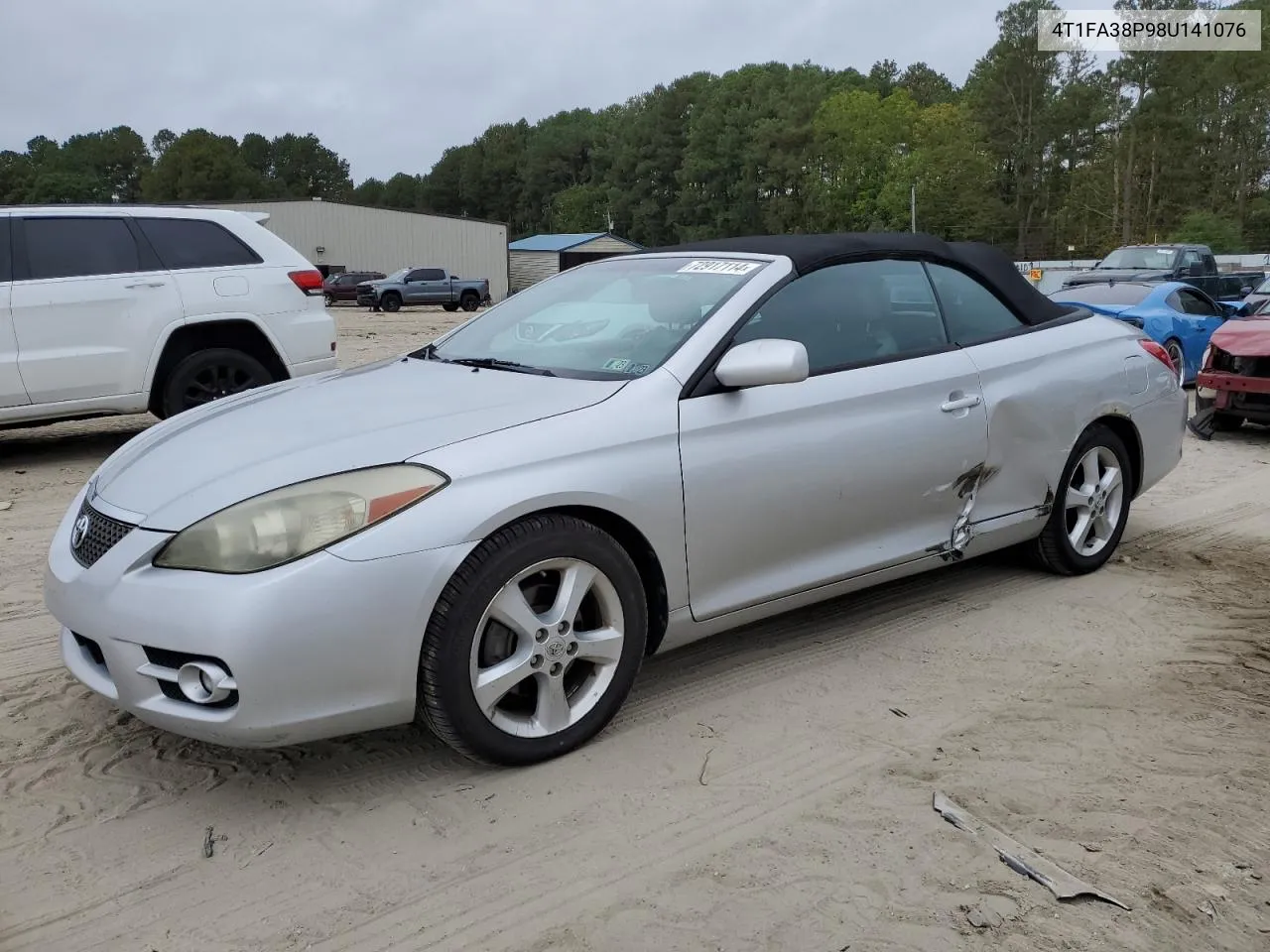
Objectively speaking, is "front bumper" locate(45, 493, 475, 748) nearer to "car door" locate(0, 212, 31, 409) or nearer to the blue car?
"car door" locate(0, 212, 31, 409)

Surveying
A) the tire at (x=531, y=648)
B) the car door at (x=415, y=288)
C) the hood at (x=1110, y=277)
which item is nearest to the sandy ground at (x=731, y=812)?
the tire at (x=531, y=648)

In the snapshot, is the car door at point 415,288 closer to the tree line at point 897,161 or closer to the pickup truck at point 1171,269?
the tree line at point 897,161

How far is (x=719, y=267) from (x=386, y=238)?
5309 centimetres

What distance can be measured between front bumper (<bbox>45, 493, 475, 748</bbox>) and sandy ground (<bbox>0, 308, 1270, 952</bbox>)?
1.06ft

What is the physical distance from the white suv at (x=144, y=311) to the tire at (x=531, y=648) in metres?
5.36

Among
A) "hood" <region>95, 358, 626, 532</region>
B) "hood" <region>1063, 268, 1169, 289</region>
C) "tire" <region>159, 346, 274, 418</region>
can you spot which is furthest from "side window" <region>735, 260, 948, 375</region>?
"hood" <region>1063, 268, 1169, 289</region>

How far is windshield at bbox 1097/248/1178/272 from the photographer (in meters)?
18.2

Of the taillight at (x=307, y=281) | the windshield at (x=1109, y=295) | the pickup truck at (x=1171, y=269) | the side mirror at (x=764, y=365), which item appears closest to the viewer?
the side mirror at (x=764, y=365)

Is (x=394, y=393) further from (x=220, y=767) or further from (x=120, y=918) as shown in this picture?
(x=120, y=918)

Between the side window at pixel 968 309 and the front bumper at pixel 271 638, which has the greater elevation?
the side window at pixel 968 309

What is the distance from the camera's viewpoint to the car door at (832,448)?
349 centimetres

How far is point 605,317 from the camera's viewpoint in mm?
4035

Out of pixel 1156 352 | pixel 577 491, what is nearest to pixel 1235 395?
pixel 1156 352

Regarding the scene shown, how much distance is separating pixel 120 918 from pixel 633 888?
46.3 inches
